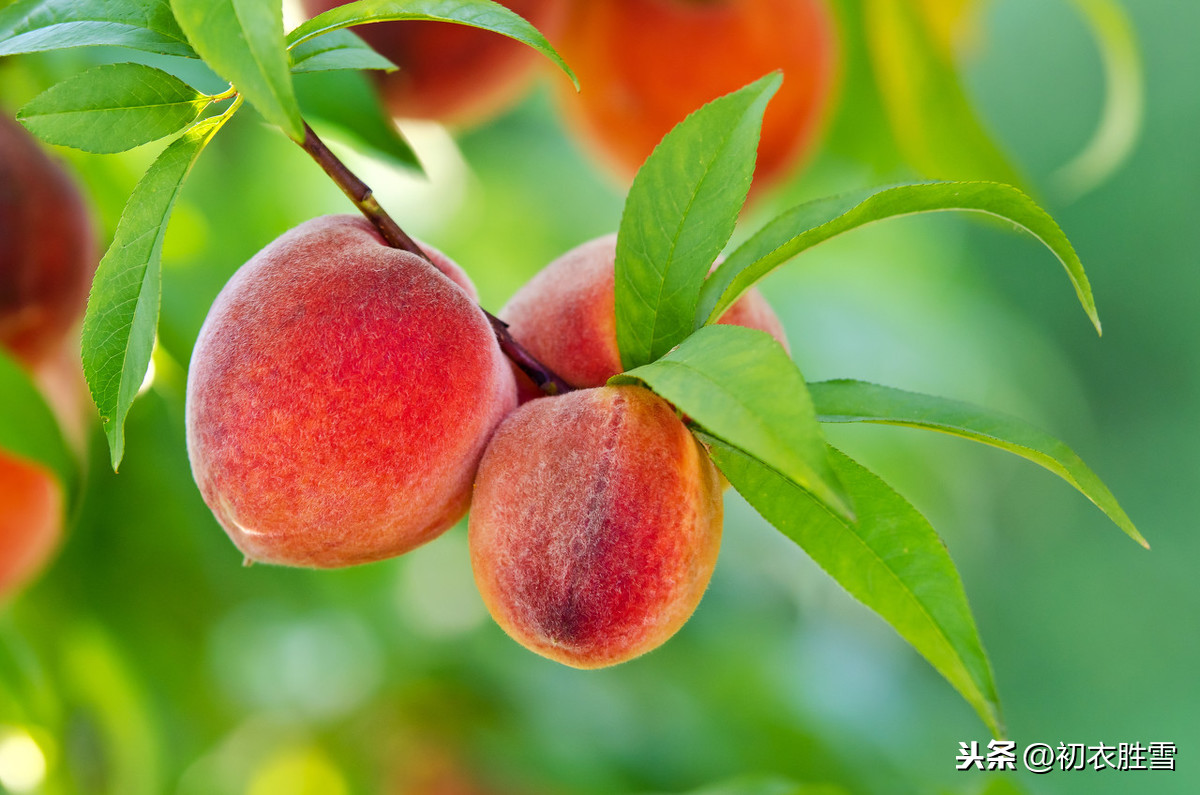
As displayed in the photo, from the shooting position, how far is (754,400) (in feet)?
0.89

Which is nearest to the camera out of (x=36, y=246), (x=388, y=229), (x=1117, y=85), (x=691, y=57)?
(x=388, y=229)

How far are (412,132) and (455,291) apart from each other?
0.56 meters

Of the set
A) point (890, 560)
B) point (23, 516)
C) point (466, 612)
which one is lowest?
point (466, 612)

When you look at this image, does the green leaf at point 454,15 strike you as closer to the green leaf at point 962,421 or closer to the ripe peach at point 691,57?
the green leaf at point 962,421

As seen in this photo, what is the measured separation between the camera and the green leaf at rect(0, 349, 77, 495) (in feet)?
1.69

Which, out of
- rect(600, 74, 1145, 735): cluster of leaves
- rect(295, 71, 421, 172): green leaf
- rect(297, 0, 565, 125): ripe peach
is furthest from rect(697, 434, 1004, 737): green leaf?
rect(297, 0, 565, 125): ripe peach

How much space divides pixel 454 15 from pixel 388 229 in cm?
9

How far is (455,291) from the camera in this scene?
0.37 m

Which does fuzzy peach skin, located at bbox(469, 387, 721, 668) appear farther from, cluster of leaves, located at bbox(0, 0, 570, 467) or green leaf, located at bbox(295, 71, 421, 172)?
green leaf, located at bbox(295, 71, 421, 172)

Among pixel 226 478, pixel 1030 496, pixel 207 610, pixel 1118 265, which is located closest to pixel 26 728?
pixel 207 610

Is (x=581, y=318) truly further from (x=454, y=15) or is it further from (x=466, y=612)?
(x=466, y=612)

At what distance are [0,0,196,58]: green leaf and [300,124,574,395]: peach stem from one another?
0.05 m

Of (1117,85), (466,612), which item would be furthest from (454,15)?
(466,612)

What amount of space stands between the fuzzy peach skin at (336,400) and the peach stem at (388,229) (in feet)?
0.05
